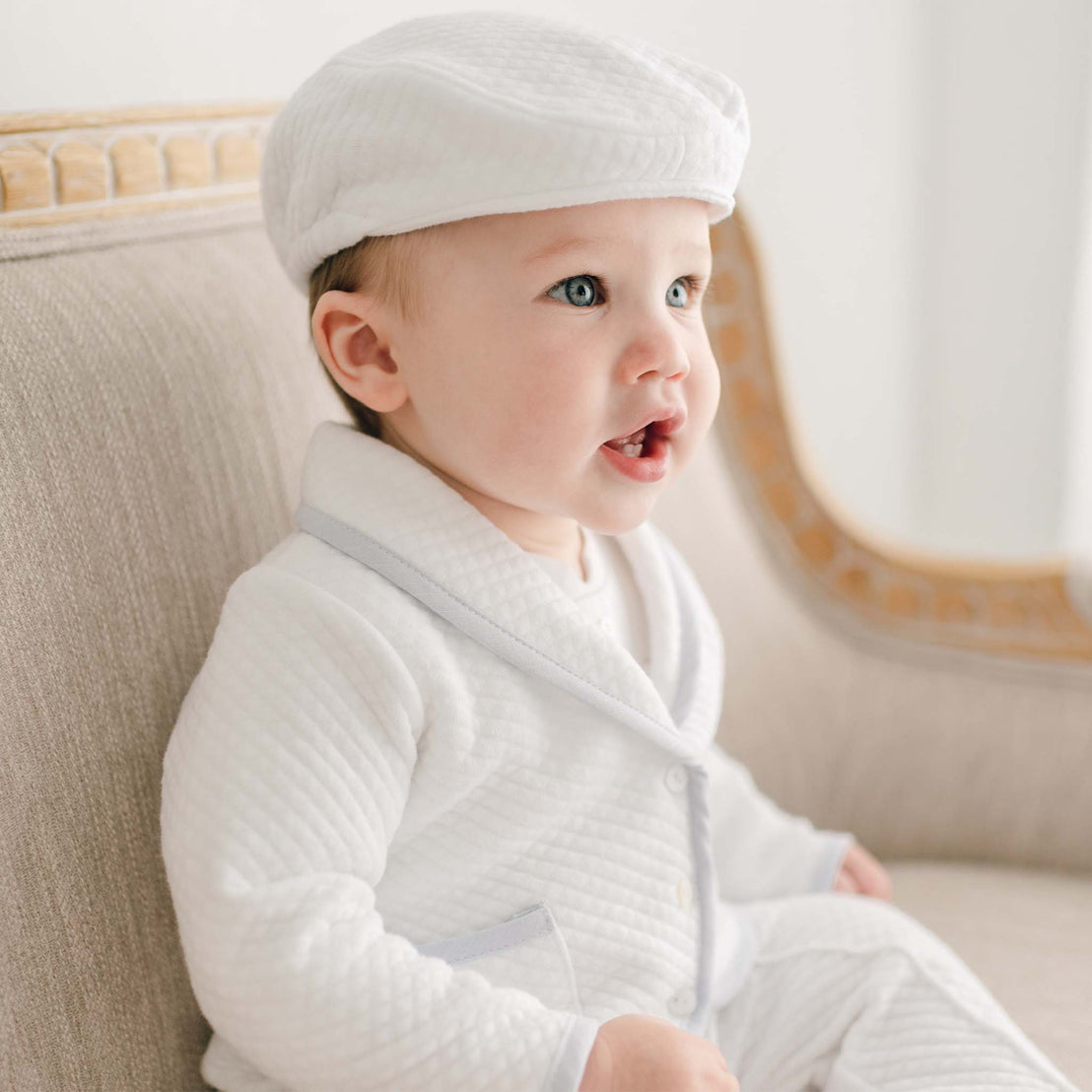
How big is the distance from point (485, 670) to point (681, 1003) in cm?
23

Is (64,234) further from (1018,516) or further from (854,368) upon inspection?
(1018,516)

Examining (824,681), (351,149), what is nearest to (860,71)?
(824,681)

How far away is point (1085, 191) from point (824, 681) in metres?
1.01

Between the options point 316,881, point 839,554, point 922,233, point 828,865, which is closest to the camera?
point 316,881

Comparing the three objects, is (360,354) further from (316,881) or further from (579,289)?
(316,881)

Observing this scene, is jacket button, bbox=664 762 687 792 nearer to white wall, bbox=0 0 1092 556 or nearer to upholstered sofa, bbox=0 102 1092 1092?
upholstered sofa, bbox=0 102 1092 1092

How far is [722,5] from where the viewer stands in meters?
1.54

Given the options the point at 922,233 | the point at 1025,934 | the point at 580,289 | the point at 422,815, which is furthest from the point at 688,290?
the point at 922,233

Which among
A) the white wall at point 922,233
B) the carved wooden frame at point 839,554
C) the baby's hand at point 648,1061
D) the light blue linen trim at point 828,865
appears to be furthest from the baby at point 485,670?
the white wall at point 922,233

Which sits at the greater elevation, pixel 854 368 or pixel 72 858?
pixel 72 858

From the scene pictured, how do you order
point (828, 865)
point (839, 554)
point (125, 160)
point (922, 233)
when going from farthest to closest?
point (922, 233), point (839, 554), point (828, 865), point (125, 160)

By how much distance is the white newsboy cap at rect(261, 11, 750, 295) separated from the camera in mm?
592

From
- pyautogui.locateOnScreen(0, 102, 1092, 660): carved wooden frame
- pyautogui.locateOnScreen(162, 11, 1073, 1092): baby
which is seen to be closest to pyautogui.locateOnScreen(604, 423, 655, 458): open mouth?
pyautogui.locateOnScreen(162, 11, 1073, 1092): baby

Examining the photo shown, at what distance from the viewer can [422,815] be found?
0.65 m
